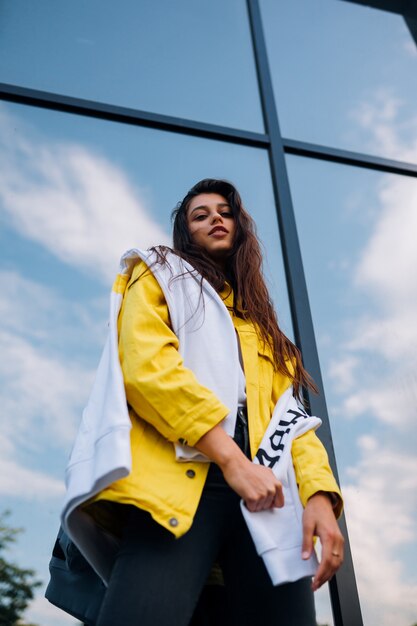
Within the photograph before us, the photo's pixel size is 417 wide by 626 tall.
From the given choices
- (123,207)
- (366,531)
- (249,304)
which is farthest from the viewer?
(123,207)

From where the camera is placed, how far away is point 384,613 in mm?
1730

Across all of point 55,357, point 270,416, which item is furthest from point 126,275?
point 55,357

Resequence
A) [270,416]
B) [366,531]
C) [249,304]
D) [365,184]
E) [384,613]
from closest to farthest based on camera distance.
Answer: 1. [270,416]
2. [249,304]
3. [384,613]
4. [366,531]
5. [365,184]

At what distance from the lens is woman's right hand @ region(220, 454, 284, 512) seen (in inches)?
39.5

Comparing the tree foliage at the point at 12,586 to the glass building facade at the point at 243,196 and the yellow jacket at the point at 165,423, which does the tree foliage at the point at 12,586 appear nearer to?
the glass building facade at the point at 243,196

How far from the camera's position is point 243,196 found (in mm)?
2494

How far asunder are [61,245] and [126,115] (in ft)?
2.57

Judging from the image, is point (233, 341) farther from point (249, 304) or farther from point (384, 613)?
point (384, 613)

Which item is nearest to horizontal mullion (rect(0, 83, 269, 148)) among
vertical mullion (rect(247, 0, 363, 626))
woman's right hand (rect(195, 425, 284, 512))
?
vertical mullion (rect(247, 0, 363, 626))

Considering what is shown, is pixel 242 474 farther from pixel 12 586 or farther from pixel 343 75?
pixel 343 75

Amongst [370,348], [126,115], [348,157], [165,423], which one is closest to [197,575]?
[165,423]

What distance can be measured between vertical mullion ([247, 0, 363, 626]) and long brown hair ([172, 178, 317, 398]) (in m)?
0.40

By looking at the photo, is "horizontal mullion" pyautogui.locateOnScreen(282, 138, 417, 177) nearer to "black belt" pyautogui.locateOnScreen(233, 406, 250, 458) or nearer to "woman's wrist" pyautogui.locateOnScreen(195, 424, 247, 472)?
"black belt" pyautogui.locateOnScreen(233, 406, 250, 458)

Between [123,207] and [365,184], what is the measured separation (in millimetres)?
1257
